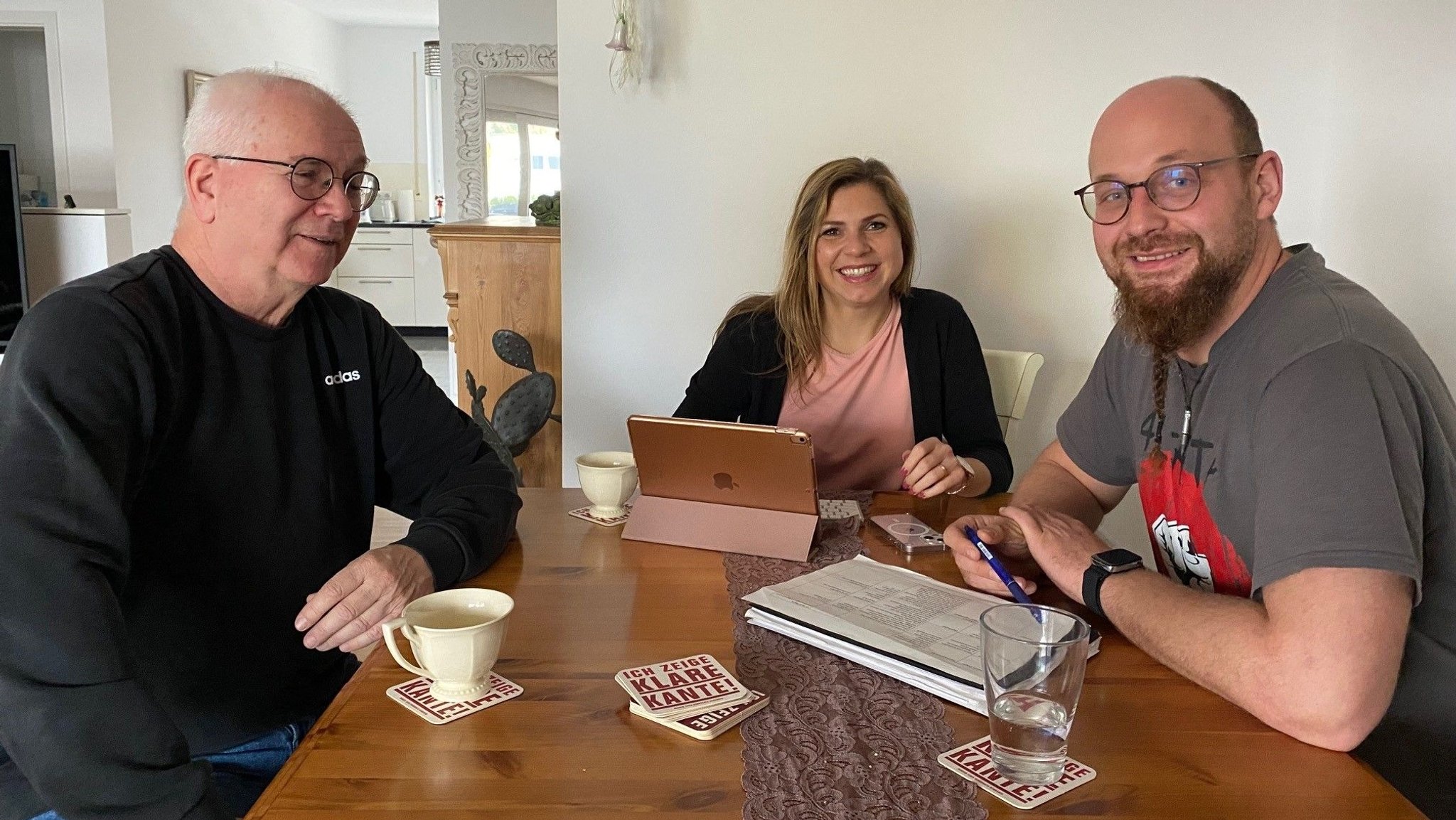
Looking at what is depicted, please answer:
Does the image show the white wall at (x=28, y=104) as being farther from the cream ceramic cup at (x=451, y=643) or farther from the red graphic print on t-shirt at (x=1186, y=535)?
the red graphic print on t-shirt at (x=1186, y=535)

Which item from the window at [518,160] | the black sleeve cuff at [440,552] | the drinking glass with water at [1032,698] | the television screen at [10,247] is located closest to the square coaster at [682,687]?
the drinking glass with water at [1032,698]

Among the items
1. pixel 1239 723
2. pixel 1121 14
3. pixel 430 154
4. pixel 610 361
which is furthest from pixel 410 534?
pixel 430 154

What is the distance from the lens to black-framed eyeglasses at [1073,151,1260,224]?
1235 millimetres

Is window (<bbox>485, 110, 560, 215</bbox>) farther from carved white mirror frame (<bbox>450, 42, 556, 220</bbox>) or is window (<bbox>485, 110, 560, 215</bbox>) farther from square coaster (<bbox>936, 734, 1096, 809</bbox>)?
square coaster (<bbox>936, 734, 1096, 809</bbox>)

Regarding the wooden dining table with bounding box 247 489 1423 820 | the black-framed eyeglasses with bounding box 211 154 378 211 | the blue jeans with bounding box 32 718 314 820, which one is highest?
the black-framed eyeglasses with bounding box 211 154 378 211

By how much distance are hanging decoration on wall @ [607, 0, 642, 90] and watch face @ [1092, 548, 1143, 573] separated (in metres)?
1.92

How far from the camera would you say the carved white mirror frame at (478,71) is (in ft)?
21.1

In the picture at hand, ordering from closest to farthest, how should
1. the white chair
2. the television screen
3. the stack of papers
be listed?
the stack of papers
the white chair
the television screen

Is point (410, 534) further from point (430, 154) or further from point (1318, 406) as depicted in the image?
point (430, 154)

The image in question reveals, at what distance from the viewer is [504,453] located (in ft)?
8.56

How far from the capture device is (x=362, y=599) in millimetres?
1141

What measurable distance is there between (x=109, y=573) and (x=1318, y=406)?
1.22 meters

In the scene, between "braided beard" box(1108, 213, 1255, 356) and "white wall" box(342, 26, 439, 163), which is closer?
"braided beard" box(1108, 213, 1255, 356)

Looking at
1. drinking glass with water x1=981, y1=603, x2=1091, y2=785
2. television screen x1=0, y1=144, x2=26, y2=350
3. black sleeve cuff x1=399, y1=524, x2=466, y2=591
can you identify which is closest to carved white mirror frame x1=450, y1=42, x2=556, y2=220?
television screen x1=0, y1=144, x2=26, y2=350
